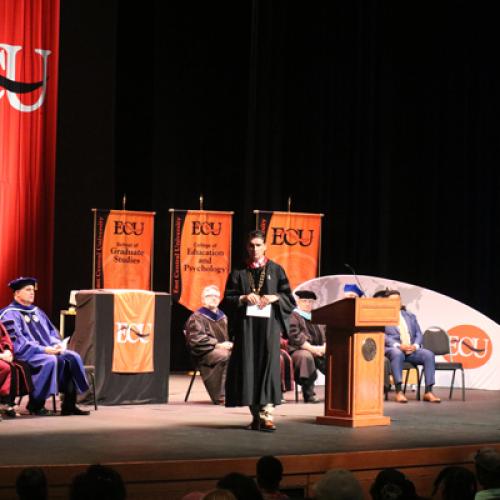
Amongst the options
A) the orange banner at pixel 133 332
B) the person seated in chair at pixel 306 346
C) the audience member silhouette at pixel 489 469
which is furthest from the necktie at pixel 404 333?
the audience member silhouette at pixel 489 469

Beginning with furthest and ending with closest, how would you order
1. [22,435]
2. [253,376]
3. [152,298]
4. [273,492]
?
[152,298], [253,376], [22,435], [273,492]

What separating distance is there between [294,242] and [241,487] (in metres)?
8.85

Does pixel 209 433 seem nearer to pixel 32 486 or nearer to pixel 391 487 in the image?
pixel 391 487

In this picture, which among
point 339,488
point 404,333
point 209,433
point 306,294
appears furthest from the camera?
point 306,294

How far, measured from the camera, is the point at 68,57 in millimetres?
12953

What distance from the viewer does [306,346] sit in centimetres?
1012

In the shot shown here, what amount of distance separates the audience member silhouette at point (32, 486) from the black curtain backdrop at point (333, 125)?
9.87 m

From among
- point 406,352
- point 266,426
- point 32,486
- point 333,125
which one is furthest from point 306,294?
point 32,486

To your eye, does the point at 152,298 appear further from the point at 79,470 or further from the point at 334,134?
the point at 334,134

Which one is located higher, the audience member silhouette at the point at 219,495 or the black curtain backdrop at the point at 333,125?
the black curtain backdrop at the point at 333,125

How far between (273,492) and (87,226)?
9.01 metres

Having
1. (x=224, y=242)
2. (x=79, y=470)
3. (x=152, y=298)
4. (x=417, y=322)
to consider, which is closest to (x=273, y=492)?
(x=79, y=470)

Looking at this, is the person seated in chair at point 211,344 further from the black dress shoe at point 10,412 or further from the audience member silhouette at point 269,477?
the audience member silhouette at point 269,477

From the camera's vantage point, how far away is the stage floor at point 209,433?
6094mm
